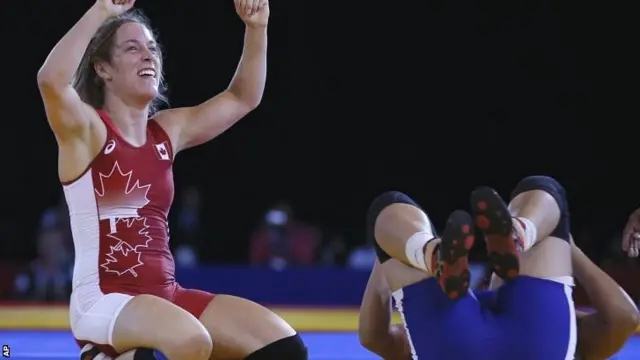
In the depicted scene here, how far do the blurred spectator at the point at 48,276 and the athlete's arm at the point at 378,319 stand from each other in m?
7.41

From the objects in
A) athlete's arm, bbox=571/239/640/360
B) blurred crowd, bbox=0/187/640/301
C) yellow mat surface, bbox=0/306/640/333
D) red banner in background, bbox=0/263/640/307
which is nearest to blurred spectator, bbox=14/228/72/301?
blurred crowd, bbox=0/187/640/301

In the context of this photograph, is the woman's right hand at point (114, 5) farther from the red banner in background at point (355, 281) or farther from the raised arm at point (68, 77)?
the red banner in background at point (355, 281)

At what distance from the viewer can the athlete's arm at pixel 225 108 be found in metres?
3.62

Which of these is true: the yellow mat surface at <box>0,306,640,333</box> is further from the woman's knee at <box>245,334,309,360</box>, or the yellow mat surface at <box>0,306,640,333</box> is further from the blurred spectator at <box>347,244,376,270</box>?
the woman's knee at <box>245,334,309,360</box>

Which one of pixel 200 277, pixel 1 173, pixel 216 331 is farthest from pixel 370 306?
pixel 1 173

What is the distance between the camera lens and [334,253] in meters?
12.4

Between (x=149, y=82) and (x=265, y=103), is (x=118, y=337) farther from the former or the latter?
(x=265, y=103)

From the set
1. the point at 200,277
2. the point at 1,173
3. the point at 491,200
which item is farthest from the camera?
the point at 1,173

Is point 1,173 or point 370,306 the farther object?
point 1,173

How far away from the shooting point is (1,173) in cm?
1467

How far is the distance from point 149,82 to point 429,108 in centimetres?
1271

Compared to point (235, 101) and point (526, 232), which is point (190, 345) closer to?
point (526, 232)

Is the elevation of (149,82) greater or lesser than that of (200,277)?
greater

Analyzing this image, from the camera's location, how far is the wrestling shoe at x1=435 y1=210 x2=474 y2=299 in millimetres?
2438
